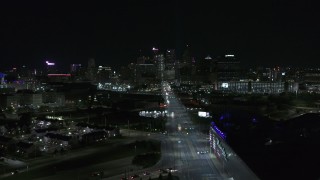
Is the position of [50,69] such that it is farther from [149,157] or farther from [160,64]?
[149,157]

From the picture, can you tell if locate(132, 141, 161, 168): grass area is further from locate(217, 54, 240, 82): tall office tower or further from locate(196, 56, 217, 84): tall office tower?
locate(196, 56, 217, 84): tall office tower

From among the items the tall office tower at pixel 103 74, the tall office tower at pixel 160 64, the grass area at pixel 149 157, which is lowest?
the grass area at pixel 149 157

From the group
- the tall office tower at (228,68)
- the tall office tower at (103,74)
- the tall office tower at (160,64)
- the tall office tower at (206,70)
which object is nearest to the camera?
the tall office tower at (228,68)

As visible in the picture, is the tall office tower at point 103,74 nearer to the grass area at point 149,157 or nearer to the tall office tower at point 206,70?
the tall office tower at point 206,70

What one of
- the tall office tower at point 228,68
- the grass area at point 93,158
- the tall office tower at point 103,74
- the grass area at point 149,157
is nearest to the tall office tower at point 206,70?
the tall office tower at point 228,68

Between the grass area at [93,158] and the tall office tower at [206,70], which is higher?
the tall office tower at [206,70]

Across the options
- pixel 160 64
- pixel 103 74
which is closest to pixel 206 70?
pixel 160 64

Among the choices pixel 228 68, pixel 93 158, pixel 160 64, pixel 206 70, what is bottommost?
pixel 93 158

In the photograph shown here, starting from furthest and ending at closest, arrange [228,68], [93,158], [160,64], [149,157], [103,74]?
[160,64]
[103,74]
[228,68]
[93,158]
[149,157]

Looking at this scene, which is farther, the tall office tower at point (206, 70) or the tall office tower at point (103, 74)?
the tall office tower at point (103, 74)

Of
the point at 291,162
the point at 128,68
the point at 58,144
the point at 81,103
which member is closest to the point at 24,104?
the point at 81,103
